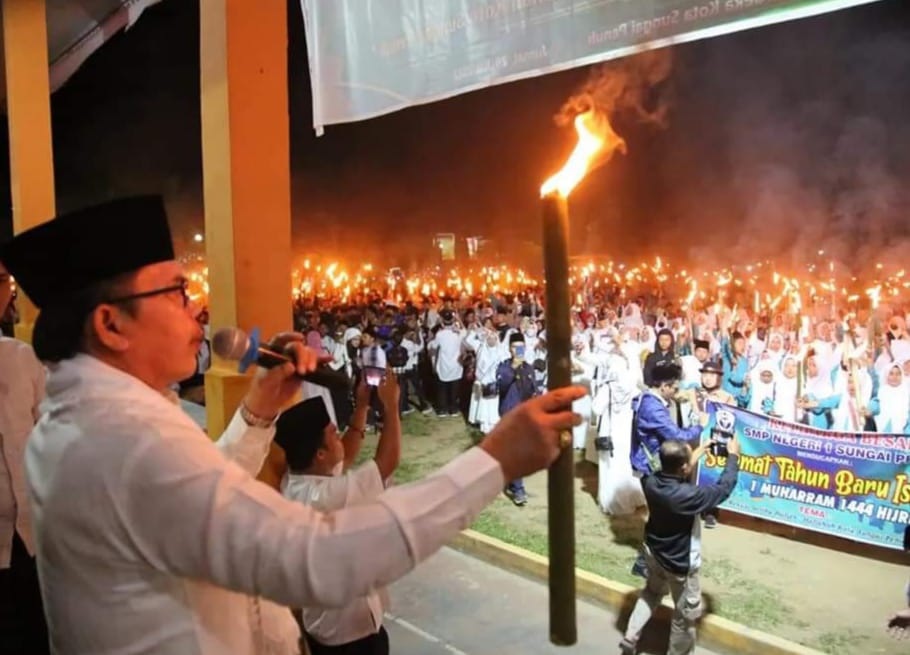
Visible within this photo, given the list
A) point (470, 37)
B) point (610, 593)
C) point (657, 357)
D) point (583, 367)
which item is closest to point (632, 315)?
point (583, 367)

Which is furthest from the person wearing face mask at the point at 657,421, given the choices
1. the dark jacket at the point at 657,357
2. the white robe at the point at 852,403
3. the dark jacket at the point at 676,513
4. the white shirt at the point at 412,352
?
the white shirt at the point at 412,352

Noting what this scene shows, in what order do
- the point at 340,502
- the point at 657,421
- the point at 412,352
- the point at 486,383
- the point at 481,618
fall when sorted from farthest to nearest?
the point at 412,352 → the point at 486,383 → the point at 657,421 → the point at 481,618 → the point at 340,502

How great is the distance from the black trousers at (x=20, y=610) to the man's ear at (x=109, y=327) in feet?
10.2

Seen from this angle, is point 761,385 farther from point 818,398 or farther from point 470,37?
point 470,37

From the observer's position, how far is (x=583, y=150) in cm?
162

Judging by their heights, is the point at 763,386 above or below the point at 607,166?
below

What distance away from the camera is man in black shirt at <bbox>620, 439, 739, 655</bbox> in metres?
5.02

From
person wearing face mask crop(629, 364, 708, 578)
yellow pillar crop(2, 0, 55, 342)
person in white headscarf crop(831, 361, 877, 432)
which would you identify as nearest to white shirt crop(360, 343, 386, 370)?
yellow pillar crop(2, 0, 55, 342)

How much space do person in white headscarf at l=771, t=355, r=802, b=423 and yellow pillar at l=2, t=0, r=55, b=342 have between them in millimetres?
7559

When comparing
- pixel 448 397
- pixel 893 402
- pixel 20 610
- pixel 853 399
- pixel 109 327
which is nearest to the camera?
pixel 109 327

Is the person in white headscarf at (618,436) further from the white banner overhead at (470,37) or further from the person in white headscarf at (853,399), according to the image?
the white banner overhead at (470,37)

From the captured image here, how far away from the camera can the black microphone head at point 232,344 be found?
191 cm

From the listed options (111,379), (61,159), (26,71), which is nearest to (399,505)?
(111,379)

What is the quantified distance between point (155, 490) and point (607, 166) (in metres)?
17.2
